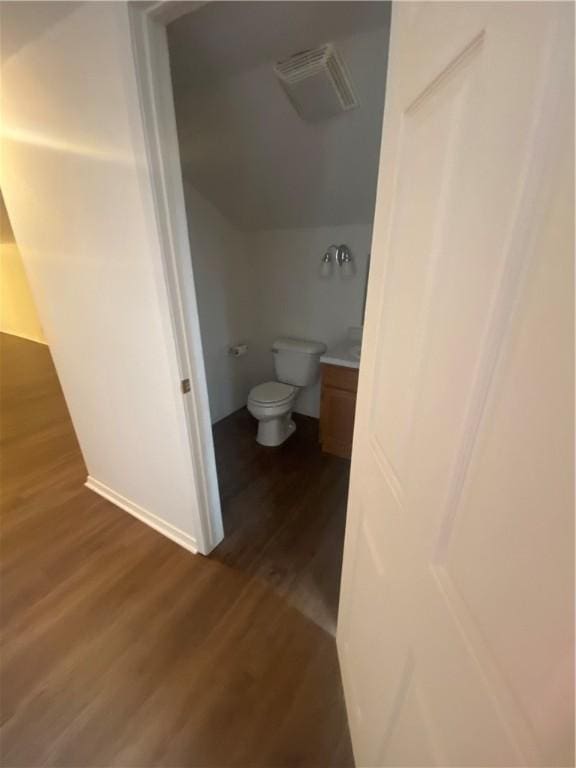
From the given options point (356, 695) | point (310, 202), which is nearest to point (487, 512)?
point (356, 695)

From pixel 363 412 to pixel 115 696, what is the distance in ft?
4.35

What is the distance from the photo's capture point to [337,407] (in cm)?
220

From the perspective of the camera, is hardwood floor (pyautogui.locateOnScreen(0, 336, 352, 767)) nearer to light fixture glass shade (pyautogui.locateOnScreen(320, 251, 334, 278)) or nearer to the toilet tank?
the toilet tank

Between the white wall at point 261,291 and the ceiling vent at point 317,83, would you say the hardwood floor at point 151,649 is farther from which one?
the ceiling vent at point 317,83

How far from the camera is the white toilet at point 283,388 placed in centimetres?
232

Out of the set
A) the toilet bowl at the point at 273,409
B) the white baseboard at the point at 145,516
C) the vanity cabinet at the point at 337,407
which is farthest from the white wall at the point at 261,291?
the white baseboard at the point at 145,516

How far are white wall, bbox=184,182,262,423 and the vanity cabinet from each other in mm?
968

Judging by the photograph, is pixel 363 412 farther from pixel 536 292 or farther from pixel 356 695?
pixel 356 695

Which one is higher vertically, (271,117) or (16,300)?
(271,117)

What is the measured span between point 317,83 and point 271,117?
12.3 inches

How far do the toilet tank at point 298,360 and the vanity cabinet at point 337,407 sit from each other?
328mm

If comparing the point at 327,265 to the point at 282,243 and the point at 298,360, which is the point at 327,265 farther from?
the point at 298,360

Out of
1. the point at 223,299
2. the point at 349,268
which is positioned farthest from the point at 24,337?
the point at 349,268

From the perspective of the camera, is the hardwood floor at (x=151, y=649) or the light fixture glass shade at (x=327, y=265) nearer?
the hardwood floor at (x=151, y=649)
